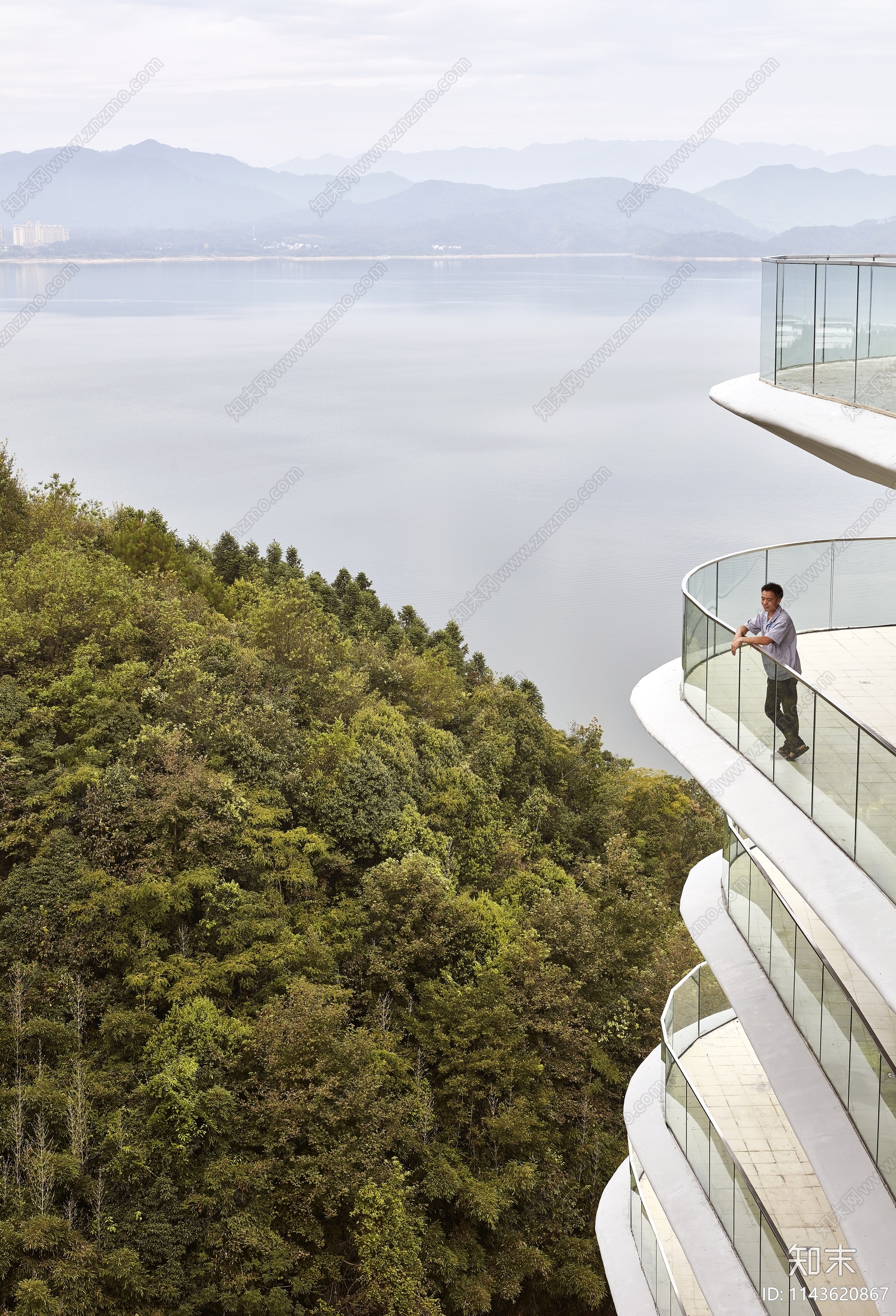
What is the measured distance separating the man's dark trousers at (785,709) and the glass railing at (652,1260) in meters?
5.71

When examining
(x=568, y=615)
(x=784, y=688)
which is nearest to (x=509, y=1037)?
(x=784, y=688)

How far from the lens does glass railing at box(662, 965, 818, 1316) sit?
26.1 ft

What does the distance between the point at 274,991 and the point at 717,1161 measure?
1209 centimetres

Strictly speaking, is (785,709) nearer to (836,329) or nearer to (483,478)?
(836,329)

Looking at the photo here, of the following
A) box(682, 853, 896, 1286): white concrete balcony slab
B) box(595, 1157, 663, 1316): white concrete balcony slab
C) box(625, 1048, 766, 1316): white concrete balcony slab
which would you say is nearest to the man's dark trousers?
box(682, 853, 896, 1286): white concrete balcony slab

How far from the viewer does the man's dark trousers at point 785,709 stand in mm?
7125

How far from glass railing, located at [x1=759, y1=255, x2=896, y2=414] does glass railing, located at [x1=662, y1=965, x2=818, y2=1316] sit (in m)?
5.05

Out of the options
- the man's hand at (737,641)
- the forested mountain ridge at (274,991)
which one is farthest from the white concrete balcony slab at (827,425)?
the forested mountain ridge at (274,991)

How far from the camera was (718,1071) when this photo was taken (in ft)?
35.1

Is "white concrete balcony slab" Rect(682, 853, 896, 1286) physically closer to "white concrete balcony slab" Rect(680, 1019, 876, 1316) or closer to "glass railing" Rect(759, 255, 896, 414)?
"white concrete balcony slab" Rect(680, 1019, 876, 1316)

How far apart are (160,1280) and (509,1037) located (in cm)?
739

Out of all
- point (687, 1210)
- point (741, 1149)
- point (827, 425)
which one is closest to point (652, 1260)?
point (687, 1210)

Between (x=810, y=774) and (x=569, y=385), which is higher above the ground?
(x=569, y=385)

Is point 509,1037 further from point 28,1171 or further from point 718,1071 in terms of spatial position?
point 718,1071
